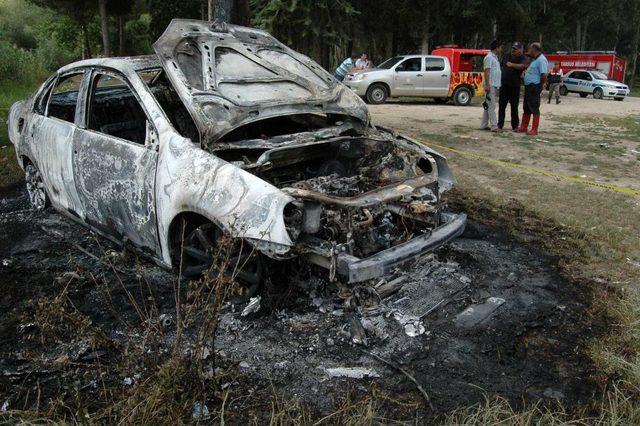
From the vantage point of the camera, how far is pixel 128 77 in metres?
3.88

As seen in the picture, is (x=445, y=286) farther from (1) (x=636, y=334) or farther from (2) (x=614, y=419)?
(2) (x=614, y=419)

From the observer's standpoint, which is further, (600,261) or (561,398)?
(600,261)

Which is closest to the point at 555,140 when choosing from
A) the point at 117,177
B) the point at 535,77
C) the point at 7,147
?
the point at 535,77

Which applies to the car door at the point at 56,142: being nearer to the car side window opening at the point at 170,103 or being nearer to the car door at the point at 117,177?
the car door at the point at 117,177

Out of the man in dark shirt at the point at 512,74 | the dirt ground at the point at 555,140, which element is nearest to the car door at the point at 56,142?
the dirt ground at the point at 555,140

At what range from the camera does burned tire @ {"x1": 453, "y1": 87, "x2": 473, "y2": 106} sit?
18.0 meters

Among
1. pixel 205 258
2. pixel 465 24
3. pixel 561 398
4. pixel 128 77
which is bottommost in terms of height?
pixel 561 398

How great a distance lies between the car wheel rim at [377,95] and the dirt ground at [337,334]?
43.3ft

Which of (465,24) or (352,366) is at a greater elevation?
(465,24)

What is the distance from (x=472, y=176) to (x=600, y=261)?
2841 mm

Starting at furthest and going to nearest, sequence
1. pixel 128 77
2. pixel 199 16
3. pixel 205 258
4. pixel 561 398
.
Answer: pixel 199 16 < pixel 128 77 < pixel 205 258 < pixel 561 398

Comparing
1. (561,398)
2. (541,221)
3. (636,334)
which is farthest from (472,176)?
(561,398)

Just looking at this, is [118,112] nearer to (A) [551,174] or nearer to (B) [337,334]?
(B) [337,334]

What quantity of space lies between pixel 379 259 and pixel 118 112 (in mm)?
3257
